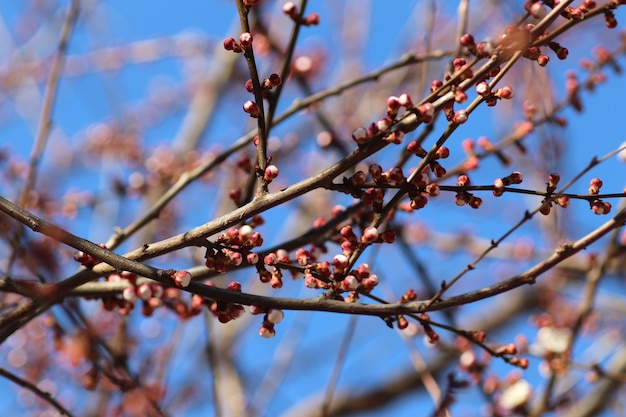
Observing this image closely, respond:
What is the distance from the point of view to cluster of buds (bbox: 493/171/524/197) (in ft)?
4.51

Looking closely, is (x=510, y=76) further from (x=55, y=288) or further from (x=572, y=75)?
(x=55, y=288)

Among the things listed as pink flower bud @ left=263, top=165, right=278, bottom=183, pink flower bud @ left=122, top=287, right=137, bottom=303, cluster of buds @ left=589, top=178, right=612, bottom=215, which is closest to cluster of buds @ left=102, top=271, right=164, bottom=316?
pink flower bud @ left=122, top=287, right=137, bottom=303

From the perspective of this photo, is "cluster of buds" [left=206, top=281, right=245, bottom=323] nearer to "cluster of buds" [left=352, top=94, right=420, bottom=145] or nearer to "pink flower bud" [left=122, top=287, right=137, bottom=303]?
"pink flower bud" [left=122, top=287, right=137, bottom=303]

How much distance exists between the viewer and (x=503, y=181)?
1412 millimetres

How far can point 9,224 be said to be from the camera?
1697 mm

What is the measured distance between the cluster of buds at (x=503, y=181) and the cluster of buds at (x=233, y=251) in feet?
1.55

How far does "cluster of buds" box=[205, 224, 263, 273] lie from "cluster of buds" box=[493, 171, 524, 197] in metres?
0.47

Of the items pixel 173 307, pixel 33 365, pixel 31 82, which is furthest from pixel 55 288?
pixel 31 82

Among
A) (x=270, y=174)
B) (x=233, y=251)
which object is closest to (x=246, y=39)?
(x=270, y=174)

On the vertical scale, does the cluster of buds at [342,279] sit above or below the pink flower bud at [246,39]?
below

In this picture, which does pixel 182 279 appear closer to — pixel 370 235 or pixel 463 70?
pixel 370 235

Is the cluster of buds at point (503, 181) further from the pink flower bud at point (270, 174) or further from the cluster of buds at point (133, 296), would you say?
the cluster of buds at point (133, 296)

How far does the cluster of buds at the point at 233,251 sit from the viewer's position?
1.36 m

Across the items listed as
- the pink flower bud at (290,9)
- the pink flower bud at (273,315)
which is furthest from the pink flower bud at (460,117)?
the pink flower bud at (290,9)
